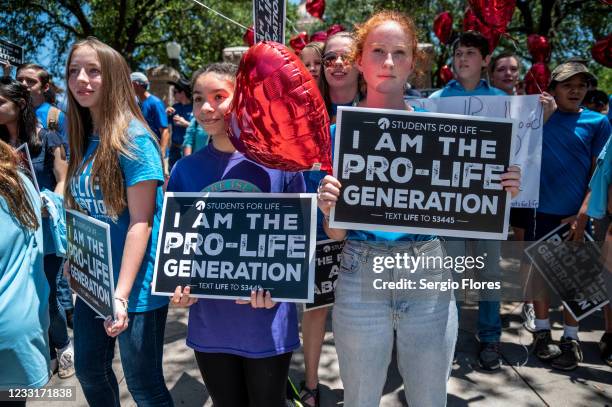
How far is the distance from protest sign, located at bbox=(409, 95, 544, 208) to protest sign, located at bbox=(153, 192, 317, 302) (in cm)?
158

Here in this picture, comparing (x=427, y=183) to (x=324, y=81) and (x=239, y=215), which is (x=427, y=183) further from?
(x=324, y=81)

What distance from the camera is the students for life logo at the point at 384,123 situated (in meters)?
1.65

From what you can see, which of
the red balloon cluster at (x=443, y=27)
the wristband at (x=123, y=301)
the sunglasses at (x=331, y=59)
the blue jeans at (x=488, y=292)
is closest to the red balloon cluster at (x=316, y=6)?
the red balloon cluster at (x=443, y=27)

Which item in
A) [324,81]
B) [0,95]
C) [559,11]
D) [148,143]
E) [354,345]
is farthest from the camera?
[559,11]

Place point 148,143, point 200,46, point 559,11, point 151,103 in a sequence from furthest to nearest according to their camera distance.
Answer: point 200,46
point 559,11
point 151,103
point 148,143

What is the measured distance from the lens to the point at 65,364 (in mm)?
3064

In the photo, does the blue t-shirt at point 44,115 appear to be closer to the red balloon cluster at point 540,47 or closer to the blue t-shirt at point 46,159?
the blue t-shirt at point 46,159

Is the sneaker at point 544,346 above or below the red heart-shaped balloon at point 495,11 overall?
below

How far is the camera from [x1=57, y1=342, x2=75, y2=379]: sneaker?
120 inches

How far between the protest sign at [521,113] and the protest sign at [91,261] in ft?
6.73

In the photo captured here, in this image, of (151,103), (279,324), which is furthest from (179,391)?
(151,103)

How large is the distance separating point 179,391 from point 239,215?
6.02ft

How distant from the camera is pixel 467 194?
5.50 feet

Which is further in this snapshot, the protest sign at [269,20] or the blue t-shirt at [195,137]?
the blue t-shirt at [195,137]
